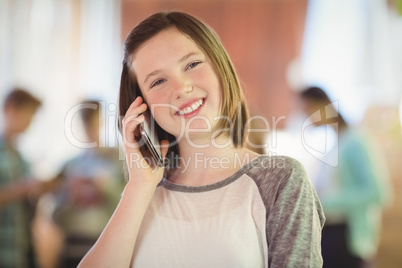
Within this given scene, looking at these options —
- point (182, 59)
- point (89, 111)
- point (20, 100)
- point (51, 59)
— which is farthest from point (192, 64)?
point (51, 59)

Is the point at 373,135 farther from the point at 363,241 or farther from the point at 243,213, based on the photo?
the point at 243,213

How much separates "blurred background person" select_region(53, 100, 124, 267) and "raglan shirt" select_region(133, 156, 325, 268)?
53 centimetres

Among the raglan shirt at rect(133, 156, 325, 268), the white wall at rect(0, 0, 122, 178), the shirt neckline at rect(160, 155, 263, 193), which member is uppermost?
the white wall at rect(0, 0, 122, 178)

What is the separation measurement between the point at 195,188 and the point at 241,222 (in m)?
0.06

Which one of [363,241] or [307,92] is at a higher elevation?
[307,92]

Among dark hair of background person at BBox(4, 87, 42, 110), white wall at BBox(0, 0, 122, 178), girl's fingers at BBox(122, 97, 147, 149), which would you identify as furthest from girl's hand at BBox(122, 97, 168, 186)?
white wall at BBox(0, 0, 122, 178)

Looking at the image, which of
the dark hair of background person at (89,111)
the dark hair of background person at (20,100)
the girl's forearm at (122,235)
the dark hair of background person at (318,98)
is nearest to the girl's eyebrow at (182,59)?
the girl's forearm at (122,235)

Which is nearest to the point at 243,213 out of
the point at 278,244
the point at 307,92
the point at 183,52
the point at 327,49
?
the point at 278,244

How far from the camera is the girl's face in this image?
0.41 metres

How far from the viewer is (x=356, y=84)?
6.61ft

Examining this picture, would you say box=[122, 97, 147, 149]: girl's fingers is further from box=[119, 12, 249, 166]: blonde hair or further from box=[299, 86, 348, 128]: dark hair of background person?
box=[299, 86, 348, 128]: dark hair of background person

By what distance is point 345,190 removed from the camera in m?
1.15

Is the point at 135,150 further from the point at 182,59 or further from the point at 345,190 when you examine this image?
the point at 345,190

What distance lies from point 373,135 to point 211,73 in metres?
1.71
